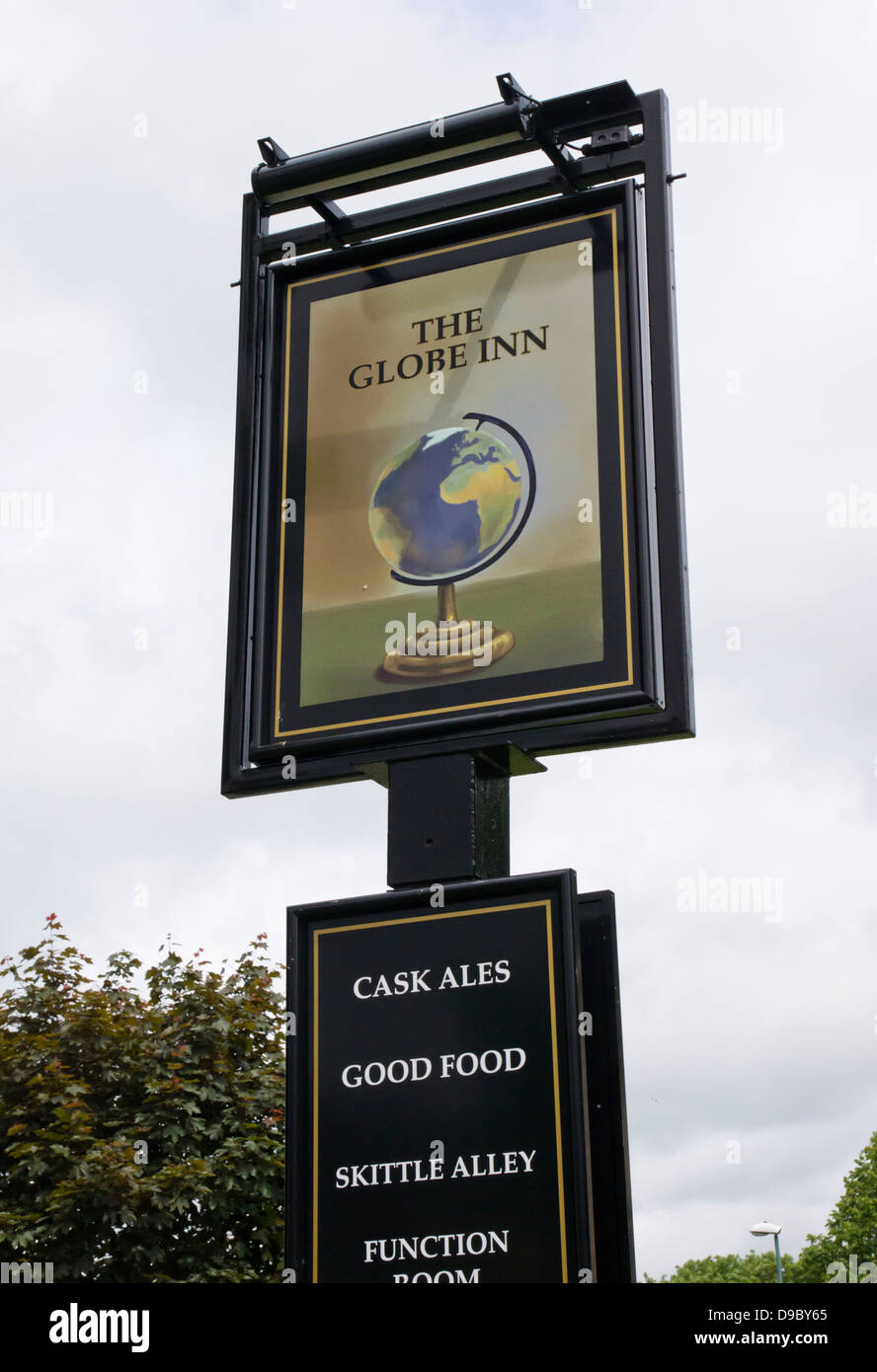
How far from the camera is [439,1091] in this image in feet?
16.4

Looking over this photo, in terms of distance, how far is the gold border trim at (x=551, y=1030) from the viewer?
4699 mm

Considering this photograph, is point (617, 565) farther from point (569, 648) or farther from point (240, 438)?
point (240, 438)

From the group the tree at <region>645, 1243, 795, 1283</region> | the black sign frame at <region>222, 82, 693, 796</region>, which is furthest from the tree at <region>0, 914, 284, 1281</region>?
the tree at <region>645, 1243, 795, 1283</region>

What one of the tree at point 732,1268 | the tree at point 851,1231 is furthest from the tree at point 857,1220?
the tree at point 732,1268

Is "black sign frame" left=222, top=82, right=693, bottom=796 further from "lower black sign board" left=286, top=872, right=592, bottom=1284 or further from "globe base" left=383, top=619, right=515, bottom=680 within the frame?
"lower black sign board" left=286, top=872, right=592, bottom=1284

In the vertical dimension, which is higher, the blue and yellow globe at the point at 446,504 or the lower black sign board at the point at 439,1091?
the blue and yellow globe at the point at 446,504

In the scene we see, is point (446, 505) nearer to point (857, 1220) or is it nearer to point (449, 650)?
point (449, 650)

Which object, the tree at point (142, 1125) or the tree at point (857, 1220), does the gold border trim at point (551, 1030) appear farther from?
the tree at point (857, 1220)

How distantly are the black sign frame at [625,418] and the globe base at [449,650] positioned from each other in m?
0.08

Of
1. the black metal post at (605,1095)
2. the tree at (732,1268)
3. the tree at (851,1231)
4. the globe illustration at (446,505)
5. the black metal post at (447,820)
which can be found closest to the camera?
the black metal post at (605,1095)

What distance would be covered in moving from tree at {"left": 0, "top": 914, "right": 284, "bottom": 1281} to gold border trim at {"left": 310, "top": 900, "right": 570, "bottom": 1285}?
8.37 m

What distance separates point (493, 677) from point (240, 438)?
1.67 meters
